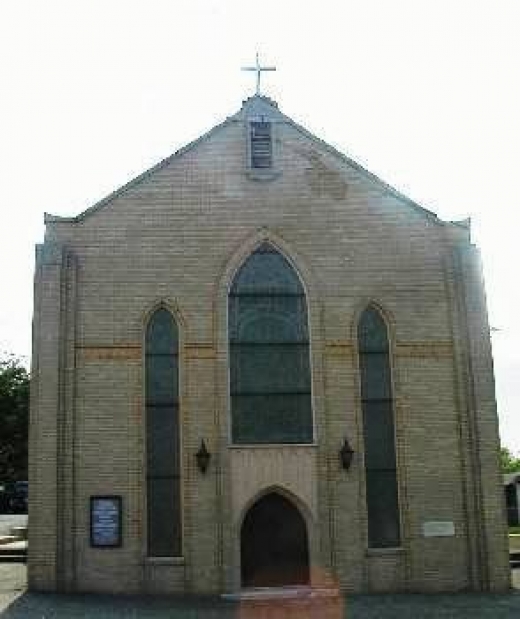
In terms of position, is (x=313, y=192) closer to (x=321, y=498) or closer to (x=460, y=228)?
(x=460, y=228)

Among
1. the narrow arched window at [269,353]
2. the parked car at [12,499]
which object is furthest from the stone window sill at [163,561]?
the parked car at [12,499]

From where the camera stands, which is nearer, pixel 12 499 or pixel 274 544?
pixel 274 544

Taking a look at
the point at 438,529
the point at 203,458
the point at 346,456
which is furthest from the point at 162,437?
the point at 438,529

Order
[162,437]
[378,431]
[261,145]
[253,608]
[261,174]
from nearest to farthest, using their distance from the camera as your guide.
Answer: [253,608] < [162,437] < [378,431] < [261,174] < [261,145]

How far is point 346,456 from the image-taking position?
18578 mm

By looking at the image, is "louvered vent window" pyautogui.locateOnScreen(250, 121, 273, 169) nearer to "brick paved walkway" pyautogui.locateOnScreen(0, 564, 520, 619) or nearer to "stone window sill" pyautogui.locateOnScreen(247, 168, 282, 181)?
"stone window sill" pyautogui.locateOnScreen(247, 168, 282, 181)

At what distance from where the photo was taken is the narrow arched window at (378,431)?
18.7m

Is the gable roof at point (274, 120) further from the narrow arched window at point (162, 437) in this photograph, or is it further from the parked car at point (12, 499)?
the parked car at point (12, 499)

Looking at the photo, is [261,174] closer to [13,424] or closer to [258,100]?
[258,100]

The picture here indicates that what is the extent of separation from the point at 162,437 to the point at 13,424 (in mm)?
42379

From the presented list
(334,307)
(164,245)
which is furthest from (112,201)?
(334,307)

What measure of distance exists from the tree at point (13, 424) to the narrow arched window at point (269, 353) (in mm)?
41925

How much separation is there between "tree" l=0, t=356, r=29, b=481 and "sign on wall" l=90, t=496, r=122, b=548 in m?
41.8

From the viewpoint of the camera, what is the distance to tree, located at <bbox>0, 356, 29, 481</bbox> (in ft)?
190
